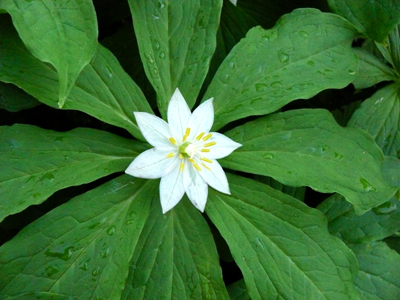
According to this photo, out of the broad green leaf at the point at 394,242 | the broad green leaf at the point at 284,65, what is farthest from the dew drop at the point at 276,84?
the broad green leaf at the point at 394,242

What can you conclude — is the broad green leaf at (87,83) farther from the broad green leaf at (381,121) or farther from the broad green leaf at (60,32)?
the broad green leaf at (381,121)

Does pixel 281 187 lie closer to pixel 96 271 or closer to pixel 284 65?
pixel 284 65

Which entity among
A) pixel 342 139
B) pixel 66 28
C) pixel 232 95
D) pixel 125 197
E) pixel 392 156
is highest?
pixel 66 28

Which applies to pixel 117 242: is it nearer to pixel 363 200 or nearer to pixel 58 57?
pixel 58 57

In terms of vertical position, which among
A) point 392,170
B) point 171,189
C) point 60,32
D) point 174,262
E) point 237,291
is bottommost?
point 237,291

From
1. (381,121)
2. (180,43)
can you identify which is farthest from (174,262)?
(381,121)

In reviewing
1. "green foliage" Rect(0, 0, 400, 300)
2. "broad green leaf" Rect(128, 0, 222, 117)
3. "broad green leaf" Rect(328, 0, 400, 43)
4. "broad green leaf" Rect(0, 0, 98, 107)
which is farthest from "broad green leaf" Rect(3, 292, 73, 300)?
"broad green leaf" Rect(328, 0, 400, 43)

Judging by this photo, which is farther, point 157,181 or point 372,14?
point 372,14

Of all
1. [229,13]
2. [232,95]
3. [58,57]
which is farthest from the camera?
[229,13]

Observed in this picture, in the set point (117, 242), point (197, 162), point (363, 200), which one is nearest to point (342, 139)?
point (363, 200)
